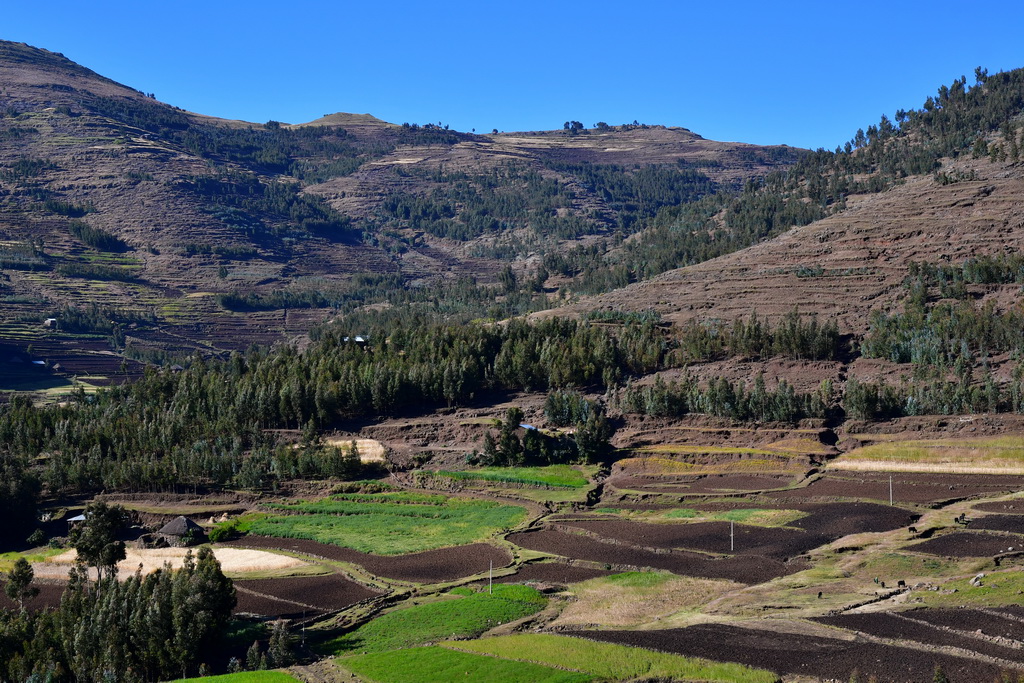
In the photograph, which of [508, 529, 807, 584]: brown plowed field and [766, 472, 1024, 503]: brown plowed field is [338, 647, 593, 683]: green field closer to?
[508, 529, 807, 584]: brown plowed field

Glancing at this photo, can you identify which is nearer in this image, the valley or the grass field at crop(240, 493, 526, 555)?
the valley

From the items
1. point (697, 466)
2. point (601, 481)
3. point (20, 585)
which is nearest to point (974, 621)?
point (697, 466)

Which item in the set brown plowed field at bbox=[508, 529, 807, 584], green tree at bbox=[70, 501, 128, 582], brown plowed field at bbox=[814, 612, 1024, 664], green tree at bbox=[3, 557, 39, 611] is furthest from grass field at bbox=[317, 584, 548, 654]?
green tree at bbox=[3, 557, 39, 611]

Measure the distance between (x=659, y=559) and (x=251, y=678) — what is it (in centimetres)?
2738

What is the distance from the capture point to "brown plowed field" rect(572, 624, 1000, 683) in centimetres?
3956

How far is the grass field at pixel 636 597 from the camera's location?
52.0 meters

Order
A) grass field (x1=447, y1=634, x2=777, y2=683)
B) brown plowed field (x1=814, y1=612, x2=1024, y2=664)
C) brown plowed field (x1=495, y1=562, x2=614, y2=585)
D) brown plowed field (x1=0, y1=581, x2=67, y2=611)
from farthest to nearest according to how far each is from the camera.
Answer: brown plowed field (x1=495, y1=562, x2=614, y2=585), brown plowed field (x1=0, y1=581, x2=67, y2=611), grass field (x1=447, y1=634, x2=777, y2=683), brown plowed field (x1=814, y1=612, x2=1024, y2=664)

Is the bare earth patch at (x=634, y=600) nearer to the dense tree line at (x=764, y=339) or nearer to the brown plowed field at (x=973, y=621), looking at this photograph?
the brown plowed field at (x=973, y=621)

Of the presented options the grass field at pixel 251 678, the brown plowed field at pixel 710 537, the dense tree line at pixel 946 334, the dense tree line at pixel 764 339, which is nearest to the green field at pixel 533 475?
the brown plowed field at pixel 710 537

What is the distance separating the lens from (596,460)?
9512 cm

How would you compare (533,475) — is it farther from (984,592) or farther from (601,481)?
(984,592)

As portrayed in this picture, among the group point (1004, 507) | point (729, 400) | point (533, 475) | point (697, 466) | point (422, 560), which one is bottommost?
point (422, 560)

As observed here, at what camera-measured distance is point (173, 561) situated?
227 ft

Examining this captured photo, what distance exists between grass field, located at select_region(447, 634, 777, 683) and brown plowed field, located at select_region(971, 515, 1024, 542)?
1090 inches
